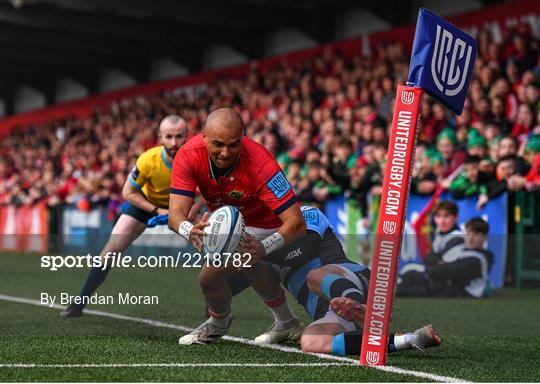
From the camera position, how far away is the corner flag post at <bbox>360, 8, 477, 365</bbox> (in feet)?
22.5

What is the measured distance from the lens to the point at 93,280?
8078 millimetres

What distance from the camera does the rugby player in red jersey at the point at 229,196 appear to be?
7.25 meters

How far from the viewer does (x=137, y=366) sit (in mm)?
6605

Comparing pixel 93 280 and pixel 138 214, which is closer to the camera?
pixel 93 280

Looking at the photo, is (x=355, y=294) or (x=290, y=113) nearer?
(x=355, y=294)

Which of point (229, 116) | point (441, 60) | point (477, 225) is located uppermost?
point (441, 60)

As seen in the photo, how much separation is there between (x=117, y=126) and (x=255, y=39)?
4615 millimetres

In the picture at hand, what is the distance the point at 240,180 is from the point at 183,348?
1.19 metres

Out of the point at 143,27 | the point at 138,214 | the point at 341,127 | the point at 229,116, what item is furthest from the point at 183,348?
the point at 143,27

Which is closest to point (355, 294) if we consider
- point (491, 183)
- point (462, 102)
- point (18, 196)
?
point (462, 102)

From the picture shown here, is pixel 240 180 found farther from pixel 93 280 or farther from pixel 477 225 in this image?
pixel 477 225

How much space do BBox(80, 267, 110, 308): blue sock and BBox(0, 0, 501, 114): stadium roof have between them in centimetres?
1642

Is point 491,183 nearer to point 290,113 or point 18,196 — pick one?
point 290,113

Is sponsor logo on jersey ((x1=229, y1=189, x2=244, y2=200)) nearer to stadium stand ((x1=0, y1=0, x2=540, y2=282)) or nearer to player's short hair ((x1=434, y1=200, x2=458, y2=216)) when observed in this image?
stadium stand ((x1=0, y1=0, x2=540, y2=282))
